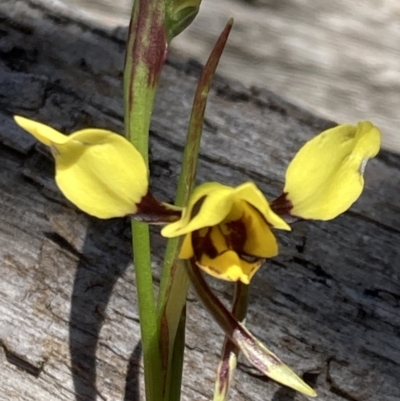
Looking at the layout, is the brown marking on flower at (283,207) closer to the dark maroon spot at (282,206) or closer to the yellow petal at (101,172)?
the dark maroon spot at (282,206)

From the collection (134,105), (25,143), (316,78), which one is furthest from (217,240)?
(316,78)

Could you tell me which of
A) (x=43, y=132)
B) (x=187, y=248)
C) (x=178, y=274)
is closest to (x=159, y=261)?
(x=178, y=274)

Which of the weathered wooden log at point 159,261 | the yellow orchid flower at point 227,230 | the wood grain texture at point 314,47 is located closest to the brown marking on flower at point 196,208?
the yellow orchid flower at point 227,230

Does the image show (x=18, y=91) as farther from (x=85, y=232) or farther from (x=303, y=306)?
(x=303, y=306)

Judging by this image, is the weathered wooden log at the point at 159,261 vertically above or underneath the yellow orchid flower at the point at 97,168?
underneath

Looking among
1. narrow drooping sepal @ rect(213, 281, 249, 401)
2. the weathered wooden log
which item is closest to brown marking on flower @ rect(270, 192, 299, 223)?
narrow drooping sepal @ rect(213, 281, 249, 401)

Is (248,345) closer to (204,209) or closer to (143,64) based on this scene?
(204,209)

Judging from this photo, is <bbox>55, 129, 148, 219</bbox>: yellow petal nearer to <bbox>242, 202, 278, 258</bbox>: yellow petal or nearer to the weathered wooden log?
<bbox>242, 202, 278, 258</bbox>: yellow petal
